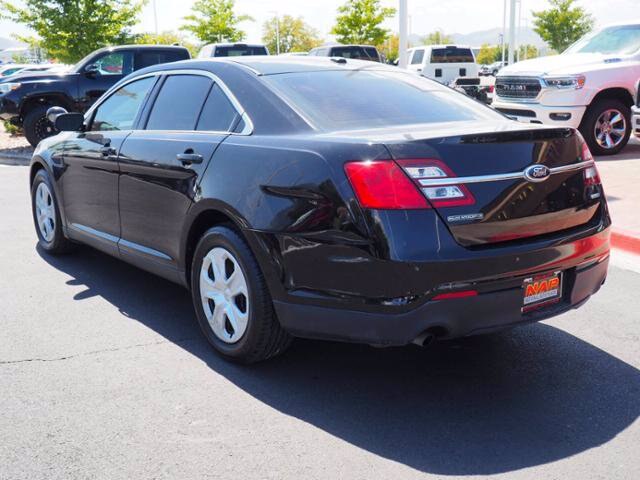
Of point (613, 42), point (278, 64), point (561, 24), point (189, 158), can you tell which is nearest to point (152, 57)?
point (613, 42)

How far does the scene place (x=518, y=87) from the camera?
1305cm

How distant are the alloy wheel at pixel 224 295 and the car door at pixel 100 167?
129 cm

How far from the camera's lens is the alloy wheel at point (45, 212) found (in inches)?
260

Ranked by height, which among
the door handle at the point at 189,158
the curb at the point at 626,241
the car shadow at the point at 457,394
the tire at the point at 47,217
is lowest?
the curb at the point at 626,241

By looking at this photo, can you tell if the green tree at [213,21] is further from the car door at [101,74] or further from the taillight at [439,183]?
the taillight at [439,183]

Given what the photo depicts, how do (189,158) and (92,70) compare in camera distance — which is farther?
(92,70)

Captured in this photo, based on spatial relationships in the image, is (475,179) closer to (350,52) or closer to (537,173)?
(537,173)

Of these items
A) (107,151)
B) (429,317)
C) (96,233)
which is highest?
(107,151)

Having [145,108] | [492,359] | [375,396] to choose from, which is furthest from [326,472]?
[145,108]

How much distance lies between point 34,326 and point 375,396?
237 cm

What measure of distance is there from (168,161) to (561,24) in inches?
2073

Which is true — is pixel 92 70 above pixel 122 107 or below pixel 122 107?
below

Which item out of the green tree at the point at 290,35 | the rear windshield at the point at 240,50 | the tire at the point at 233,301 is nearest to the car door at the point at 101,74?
the rear windshield at the point at 240,50

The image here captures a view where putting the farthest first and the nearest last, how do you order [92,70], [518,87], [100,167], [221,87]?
[92,70] → [518,87] → [100,167] → [221,87]
